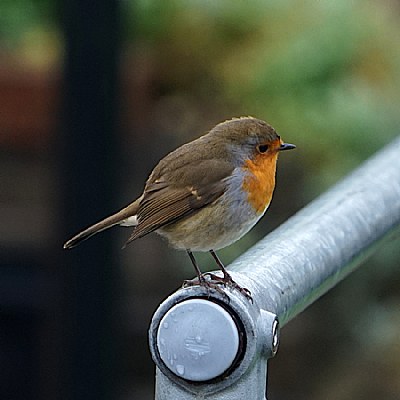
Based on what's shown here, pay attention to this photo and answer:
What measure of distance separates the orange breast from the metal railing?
55 centimetres

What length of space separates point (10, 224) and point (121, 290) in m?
1.45

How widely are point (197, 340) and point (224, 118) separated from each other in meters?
3.33

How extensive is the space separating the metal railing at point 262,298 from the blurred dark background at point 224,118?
2194mm

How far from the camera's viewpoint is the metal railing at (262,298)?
4.32 feet

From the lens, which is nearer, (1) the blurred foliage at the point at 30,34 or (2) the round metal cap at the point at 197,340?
→ (2) the round metal cap at the point at 197,340

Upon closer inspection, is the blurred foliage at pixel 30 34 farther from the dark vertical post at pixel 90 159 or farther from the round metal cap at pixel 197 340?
the round metal cap at pixel 197 340

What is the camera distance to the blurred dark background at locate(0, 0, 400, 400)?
175 inches

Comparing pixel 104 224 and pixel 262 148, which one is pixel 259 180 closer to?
pixel 262 148

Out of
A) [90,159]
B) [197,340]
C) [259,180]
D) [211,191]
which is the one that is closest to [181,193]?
[211,191]

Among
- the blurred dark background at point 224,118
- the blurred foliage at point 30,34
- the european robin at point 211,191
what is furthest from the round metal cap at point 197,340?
the blurred foliage at point 30,34

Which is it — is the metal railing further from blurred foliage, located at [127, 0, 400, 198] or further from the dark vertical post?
blurred foliage, located at [127, 0, 400, 198]

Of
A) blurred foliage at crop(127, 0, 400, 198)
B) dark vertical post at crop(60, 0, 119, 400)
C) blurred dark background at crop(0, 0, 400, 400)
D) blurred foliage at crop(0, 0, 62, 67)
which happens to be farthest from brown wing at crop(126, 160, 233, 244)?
blurred foliage at crop(0, 0, 62, 67)

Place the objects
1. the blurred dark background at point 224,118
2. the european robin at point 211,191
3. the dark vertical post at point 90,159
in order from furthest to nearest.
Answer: the blurred dark background at point 224,118 < the dark vertical post at point 90,159 < the european robin at point 211,191

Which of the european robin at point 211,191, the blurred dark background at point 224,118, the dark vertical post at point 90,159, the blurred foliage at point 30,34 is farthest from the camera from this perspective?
the blurred foliage at point 30,34
